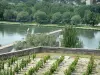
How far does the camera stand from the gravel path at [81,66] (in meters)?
11.4

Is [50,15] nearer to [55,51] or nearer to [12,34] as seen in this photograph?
[12,34]

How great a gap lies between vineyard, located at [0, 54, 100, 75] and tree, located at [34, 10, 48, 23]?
208 feet

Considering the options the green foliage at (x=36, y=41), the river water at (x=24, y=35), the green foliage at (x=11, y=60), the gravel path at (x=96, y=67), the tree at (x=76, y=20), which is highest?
the green foliage at (x=11, y=60)

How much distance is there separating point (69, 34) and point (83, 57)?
9.34 m

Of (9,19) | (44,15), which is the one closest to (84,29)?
(44,15)

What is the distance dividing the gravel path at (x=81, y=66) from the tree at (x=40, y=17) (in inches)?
2509

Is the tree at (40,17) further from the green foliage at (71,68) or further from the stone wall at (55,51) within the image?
the green foliage at (71,68)

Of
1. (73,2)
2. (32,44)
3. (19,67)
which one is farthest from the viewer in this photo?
(73,2)

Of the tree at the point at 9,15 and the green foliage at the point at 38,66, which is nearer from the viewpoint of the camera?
the green foliage at the point at 38,66

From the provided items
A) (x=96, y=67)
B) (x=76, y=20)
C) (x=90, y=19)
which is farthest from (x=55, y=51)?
(x=76, y=20)

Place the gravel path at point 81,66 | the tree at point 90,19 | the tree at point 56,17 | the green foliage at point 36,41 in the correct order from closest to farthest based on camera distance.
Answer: the gravel path at point 81,66
the green foliage at point 36,41
the tree at point 90,19
the tree at point 56,17

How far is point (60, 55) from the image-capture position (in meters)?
14.3

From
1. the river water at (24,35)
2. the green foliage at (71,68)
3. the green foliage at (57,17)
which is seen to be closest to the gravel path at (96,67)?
the green foliage at (71,68)

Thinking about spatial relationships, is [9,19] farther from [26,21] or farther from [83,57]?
[83,57]
